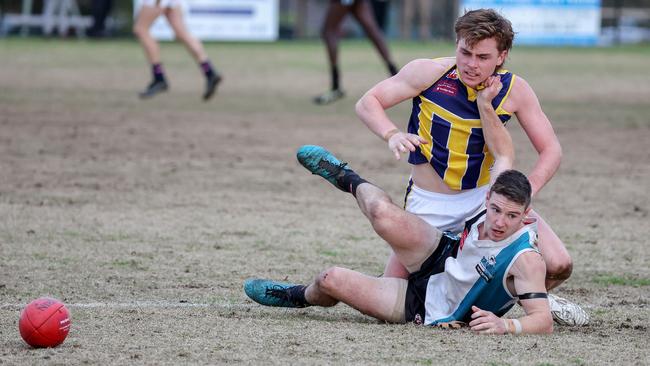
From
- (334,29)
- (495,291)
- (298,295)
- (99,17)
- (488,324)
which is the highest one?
(495,291)

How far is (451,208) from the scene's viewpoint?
19.8ft

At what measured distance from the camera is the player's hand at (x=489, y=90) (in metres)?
5.77

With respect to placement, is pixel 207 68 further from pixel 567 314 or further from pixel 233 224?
pixel 567 314

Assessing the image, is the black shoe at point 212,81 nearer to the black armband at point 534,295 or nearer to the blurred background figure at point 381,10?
the black armband at point 534,295

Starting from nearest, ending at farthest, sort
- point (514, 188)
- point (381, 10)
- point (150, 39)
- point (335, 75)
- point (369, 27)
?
point (514, 188) < point (150, 39) < point (369, 27) < point (335, 75) < point (381, 10)

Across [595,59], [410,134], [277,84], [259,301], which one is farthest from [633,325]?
[595,59]

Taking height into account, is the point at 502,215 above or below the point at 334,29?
above

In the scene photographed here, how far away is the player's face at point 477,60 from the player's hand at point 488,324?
3.83 feet

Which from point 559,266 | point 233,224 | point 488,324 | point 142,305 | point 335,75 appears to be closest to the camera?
point 488,324

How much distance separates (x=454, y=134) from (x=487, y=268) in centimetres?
87

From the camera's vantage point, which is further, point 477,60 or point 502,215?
point 477,60

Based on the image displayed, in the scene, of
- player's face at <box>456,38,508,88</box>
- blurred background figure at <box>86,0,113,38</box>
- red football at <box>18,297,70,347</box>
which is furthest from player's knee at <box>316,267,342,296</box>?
blurred background figure at <box>86,0,113,38</box>

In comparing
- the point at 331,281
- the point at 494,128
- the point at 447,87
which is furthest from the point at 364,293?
the point at 447,87

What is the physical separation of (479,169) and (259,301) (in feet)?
4.39
